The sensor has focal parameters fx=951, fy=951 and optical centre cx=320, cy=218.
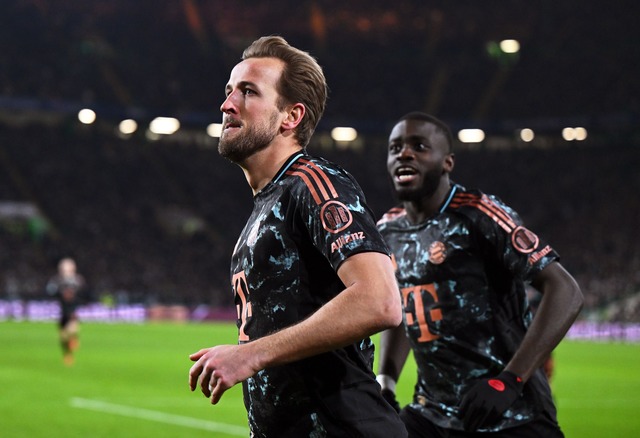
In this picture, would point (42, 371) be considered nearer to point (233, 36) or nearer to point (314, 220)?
point (314, 220)

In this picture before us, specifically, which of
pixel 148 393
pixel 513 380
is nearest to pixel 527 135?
pixel 148 393

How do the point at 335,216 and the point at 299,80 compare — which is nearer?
the point at 335,216

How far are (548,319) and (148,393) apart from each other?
439 inches

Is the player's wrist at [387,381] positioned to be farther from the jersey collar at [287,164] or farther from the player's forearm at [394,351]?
the jersey collar at [287,164]

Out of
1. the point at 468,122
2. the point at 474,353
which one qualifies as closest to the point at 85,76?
the point at 468,122

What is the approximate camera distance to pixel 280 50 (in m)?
3.44

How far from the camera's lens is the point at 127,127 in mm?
52750

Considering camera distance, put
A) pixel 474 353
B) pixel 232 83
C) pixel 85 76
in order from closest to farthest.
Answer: pixel 232 83 < pixel 474 353 < pixel 85 76

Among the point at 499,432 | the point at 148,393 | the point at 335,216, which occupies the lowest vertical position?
the point at 499,432

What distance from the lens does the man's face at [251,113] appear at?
3361mm

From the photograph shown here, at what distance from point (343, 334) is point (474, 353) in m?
2.09

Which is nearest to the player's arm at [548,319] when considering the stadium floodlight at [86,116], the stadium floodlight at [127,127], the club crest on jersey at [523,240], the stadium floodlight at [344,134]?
the club crest on jersey at [523,240]

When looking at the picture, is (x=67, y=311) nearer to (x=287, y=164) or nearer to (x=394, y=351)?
(x=394, y=351)

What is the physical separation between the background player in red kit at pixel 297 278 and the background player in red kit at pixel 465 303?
130cm
